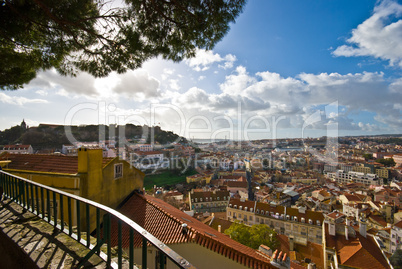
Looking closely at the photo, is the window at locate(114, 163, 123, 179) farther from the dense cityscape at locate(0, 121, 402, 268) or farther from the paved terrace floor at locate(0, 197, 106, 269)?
the paved terrace floor at locate(0, 197, 106, 269)

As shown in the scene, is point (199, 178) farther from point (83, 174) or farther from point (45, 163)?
point (83, 174)

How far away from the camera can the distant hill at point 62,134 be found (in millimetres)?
45219

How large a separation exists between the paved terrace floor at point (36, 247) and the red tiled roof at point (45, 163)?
3.99m

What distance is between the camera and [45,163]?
665 cm

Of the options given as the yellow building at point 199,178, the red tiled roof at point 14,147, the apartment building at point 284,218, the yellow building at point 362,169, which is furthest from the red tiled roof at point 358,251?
the yellow building at point 362,169

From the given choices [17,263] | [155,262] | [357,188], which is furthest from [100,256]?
[357,188]

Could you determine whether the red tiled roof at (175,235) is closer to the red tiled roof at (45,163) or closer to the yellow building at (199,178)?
the red tiled roof at (45,163)

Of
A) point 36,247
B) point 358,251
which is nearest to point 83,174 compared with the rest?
point 36,247

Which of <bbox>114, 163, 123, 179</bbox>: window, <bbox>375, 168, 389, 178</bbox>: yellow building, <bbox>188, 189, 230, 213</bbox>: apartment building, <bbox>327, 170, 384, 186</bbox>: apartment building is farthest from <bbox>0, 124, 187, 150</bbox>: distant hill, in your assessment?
<bbox>375, 168, 389, 178</bbox>: yellow building

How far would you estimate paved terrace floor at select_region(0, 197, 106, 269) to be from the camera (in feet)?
5.44

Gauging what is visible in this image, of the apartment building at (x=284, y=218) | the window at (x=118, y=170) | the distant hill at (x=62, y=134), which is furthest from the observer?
the distant hill at (x=62, y=134)

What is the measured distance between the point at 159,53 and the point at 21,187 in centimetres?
357

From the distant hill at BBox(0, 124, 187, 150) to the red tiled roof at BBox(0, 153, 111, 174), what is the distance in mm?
44701

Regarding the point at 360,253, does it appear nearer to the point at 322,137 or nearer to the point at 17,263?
the point at 17,263
